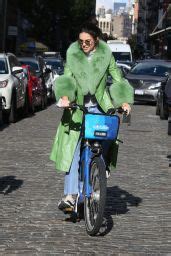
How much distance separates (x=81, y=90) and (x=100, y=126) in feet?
1.92

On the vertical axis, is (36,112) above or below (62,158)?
below

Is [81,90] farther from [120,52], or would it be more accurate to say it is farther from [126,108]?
[120,52]

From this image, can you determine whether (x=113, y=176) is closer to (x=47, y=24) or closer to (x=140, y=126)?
(x=140, y=126)

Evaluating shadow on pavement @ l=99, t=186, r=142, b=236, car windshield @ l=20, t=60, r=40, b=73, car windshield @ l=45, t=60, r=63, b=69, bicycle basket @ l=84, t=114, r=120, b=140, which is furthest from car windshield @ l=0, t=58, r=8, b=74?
car windshield @ l=45, t=60, r=63, b=69

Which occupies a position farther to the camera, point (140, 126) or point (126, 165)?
point (140, 126)

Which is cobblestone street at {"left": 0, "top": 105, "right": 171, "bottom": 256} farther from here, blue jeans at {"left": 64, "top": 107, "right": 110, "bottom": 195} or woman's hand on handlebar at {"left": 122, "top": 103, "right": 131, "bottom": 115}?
woman's hand on handlebar at {"left": 122, "top": 103, "right": 131, "bottom": 115}

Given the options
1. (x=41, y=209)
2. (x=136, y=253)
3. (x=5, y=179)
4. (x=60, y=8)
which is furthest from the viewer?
(x=60, y=8)

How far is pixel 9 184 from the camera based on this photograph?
10.1 metres

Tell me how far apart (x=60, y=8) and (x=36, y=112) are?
5597cm

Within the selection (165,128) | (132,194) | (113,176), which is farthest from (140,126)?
(132,194)

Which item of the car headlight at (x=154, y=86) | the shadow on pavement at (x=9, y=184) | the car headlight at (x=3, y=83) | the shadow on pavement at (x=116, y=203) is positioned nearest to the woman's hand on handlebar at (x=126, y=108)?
the shadow on pavement at (x=116, y=203)

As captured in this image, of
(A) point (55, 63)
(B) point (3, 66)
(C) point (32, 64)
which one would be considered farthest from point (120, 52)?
(B) point (3, 66)

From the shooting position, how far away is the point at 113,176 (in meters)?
11.0

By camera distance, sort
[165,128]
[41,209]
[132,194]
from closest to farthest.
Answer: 1. [41,209]
2. [132,194]
3. [165,128]
